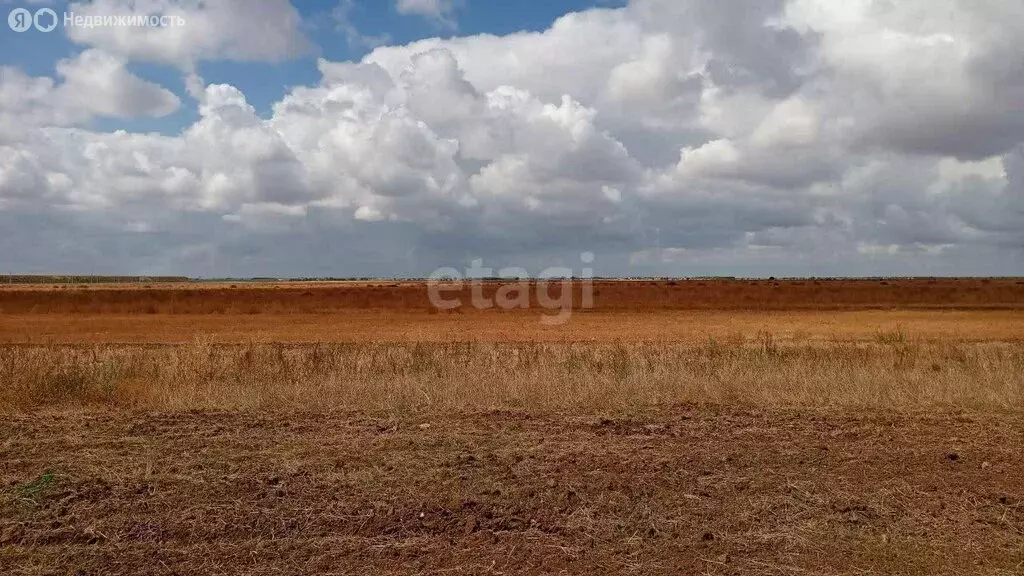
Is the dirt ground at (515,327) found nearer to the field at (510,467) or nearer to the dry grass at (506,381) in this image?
the dry grass at (506,381)

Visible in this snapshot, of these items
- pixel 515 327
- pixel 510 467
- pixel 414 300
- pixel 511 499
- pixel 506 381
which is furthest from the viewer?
pixel 414 300

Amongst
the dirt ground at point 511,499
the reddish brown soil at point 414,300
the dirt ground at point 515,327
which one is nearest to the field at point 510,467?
the dirt ground at point 511,499

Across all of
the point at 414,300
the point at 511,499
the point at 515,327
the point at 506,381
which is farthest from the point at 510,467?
the point at 414,300

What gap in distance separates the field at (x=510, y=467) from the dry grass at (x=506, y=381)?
83 millimetres

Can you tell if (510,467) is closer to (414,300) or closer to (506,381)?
(506,381)

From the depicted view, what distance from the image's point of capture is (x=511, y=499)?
20.7ft

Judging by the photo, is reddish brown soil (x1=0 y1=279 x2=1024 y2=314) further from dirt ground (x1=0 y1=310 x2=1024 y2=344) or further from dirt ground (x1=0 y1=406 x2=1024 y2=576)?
dirt ground (x1=0 y1=406 x2=1024 y2=576)

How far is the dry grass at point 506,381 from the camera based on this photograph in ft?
36.0

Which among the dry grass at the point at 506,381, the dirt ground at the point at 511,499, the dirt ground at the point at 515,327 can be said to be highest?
the dry grass at the point at 506,381

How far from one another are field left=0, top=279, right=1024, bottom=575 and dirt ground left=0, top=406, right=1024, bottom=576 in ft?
0.08

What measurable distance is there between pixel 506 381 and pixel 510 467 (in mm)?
5312

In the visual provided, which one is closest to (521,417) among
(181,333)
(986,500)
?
(986,500)

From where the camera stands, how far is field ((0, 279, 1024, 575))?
5344 mm

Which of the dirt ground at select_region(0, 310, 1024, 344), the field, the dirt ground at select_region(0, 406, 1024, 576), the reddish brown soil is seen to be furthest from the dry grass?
the reddish brown soil
